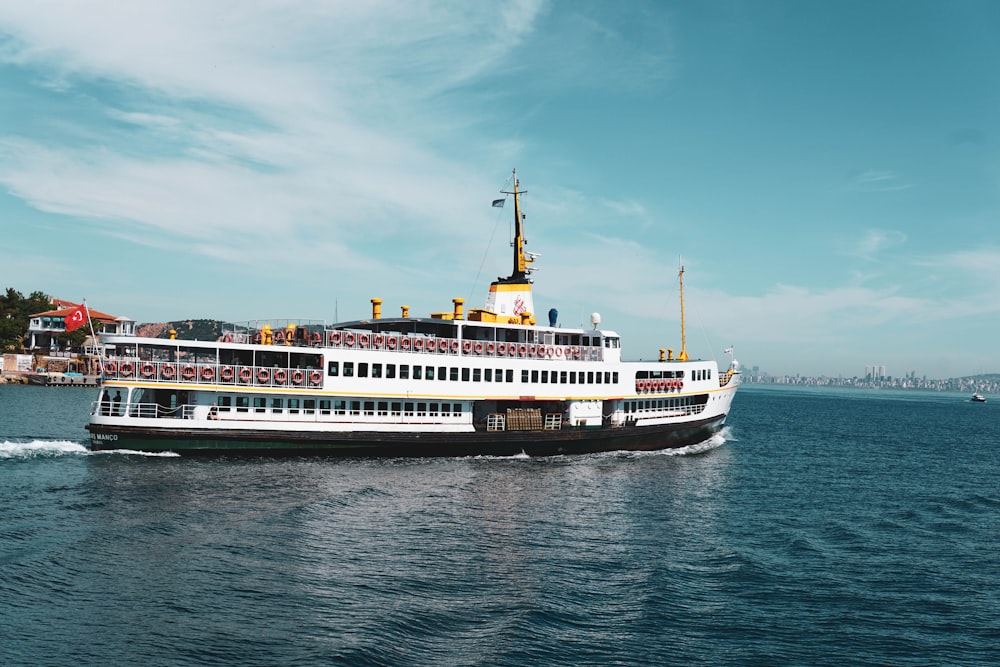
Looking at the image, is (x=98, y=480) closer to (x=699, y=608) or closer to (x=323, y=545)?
(x=323, y=545)

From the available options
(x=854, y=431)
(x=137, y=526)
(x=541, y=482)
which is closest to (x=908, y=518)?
(x=541, y=482)

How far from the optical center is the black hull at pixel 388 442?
34.2 m

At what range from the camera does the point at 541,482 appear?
33.8 meters

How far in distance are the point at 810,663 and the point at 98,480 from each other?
27.4m

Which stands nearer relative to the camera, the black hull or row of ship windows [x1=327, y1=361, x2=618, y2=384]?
the black hull

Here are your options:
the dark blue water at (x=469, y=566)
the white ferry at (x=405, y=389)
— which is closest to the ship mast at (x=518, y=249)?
the white ferry at (x=405, y=389)

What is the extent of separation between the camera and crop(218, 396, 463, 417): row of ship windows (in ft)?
120

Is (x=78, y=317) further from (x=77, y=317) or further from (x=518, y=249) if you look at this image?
Result: (x=518, y=249)

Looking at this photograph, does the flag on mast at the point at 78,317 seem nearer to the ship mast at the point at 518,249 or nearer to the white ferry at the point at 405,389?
the white ferry at the point at 405,389

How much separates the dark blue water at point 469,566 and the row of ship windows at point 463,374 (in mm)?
5350

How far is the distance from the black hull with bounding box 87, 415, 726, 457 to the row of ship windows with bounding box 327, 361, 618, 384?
10.8 ft

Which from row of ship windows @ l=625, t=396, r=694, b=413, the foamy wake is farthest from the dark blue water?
row of ship windows @ l=625, t=396, r=694, b=413

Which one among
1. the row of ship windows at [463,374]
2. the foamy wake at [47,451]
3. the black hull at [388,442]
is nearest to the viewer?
the foamy wake at [47,451]

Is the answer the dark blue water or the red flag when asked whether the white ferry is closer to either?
the dark blue water
